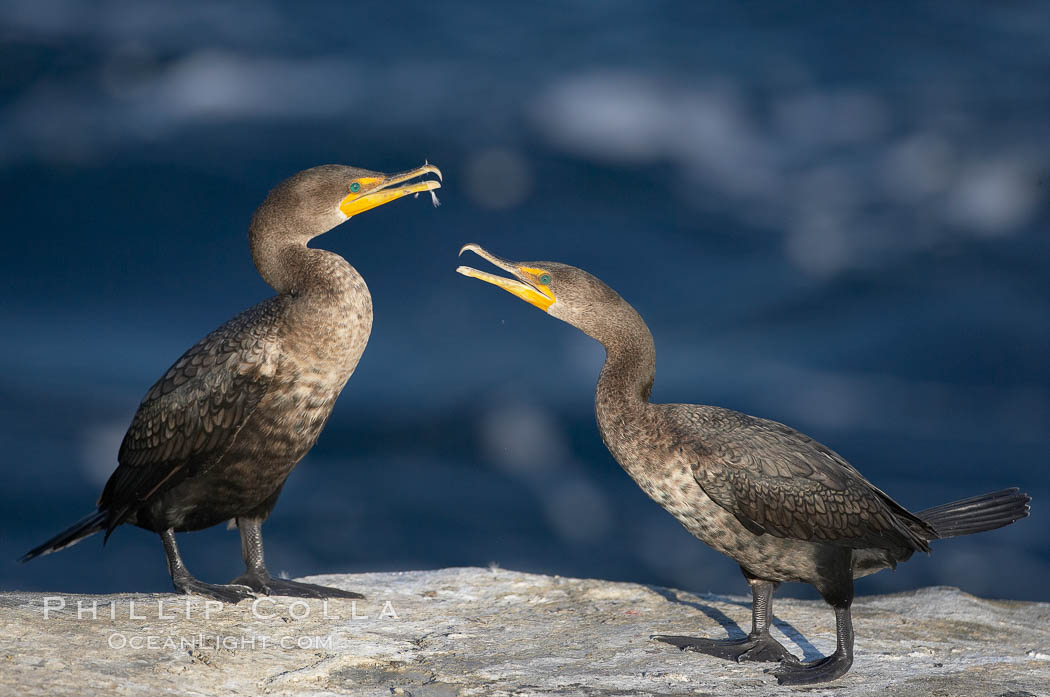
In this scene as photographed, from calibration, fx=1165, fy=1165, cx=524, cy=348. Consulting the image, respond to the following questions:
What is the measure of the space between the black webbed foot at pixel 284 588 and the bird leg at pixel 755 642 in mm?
1632

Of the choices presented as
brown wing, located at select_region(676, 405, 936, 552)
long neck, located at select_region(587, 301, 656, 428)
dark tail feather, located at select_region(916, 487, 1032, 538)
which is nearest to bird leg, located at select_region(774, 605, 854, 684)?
brown wing, located at select_region(676, 405, 936, 552)

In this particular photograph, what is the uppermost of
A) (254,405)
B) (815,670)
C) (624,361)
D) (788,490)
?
(624,361)

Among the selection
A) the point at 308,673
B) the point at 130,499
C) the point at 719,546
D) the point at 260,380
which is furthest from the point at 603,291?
the point at 130,499

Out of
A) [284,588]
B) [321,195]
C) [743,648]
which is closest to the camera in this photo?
[743,648]

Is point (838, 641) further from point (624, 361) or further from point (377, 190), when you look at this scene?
point (377, 190)

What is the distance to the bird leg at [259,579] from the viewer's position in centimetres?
568

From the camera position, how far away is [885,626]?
18.3ft

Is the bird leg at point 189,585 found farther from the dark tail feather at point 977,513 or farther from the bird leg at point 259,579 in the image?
the dark tail feather at point 977,513

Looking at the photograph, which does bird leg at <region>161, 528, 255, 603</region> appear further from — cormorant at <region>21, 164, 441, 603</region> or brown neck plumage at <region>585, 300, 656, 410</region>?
brown neck plumage at <region>585, 300, 656, 410</region>

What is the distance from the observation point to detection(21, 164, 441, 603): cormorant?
5379mm

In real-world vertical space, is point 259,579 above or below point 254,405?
below

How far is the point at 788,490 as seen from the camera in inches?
185

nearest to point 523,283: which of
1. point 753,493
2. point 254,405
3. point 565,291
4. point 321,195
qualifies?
point 565,291

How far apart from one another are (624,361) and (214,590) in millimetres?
2201
